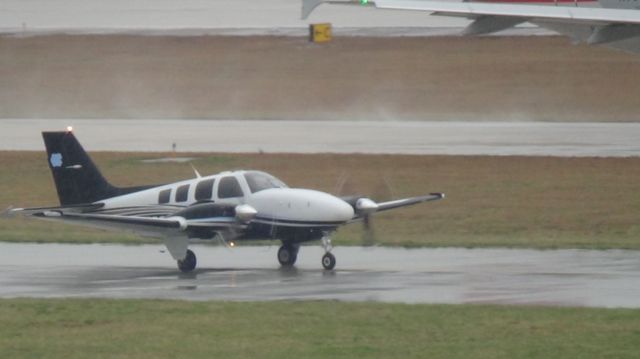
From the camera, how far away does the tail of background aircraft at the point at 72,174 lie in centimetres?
2534

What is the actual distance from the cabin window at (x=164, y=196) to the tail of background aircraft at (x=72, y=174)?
0.72m

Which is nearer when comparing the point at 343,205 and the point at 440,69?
the point at 343,205

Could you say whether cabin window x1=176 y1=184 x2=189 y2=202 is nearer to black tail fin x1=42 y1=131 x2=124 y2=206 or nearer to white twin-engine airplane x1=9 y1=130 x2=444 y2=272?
white twin-engine airplane x1=9 y1=130 x2=444 y2=272

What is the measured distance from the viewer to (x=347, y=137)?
47.8 m

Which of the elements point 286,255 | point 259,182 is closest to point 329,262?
point 286,255

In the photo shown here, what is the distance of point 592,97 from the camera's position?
2312 inches

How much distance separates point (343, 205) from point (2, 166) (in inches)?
749

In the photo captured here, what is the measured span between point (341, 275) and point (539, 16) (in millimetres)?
18087

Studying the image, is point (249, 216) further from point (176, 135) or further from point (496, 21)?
point (176, 135)

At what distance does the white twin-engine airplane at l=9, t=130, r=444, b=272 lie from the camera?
23.7m

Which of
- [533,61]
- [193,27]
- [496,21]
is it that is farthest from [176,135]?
[193,27]

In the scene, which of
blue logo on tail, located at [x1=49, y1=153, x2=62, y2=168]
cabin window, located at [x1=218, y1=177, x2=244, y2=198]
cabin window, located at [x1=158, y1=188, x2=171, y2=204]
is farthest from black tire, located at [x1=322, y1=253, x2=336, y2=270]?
blue logo on tail, located at [x1=49, y1=153, x2=62, y2=168]

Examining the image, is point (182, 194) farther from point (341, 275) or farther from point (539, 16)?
point (539, 16)

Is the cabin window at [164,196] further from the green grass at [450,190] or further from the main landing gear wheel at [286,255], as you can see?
the green grass at [450,190]
